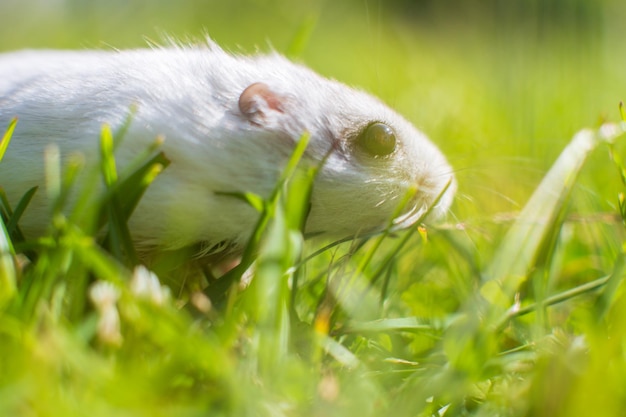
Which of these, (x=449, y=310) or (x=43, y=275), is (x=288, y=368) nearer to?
(x=43, y=275)

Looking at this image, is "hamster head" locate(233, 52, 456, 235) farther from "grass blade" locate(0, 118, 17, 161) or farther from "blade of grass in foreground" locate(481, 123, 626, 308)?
"grass blade" locate(0, 118, 17, 161)

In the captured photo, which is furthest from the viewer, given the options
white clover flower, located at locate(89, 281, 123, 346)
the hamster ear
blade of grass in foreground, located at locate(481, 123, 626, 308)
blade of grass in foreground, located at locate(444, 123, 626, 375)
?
the hamster ear

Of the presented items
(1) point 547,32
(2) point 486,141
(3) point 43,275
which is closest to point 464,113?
(2) point 486,141

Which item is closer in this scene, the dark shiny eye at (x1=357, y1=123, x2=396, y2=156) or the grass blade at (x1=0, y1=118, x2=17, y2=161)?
the grass blade at (x1=0, y1=118, x2=17, y2=161)

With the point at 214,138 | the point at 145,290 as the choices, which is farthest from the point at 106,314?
the point at 214,138

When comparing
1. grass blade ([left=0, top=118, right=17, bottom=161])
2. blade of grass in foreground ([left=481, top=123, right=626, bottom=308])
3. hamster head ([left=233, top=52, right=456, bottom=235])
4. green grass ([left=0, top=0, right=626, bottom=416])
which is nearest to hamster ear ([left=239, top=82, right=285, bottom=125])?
hamster head ([left=233, top=52, right=456, bottom=235])

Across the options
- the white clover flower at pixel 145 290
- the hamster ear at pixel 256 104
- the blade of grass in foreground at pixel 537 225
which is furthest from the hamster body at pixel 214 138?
the white clover flower at pixel 145 290

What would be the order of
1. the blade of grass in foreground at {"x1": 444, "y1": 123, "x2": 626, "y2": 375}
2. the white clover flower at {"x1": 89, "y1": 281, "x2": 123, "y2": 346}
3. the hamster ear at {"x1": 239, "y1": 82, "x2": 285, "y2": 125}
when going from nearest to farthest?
the white clover flower at {"x1": 89, "y1": 281, "x2": 123, "y2": 346}, the blade of grass in foreground at {"x1": 444, "y1": 123, "x2": 626, "y2": 375}, the hamster ear at {"x1": 239, "y1": 82, "x2": 285, "y2": 125}
